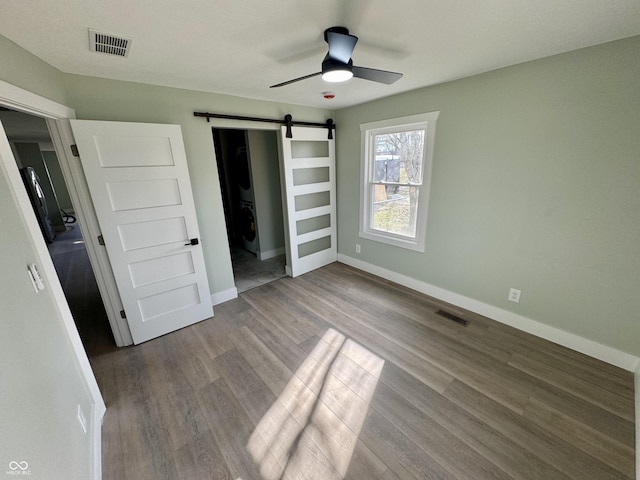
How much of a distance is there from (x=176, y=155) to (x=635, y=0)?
124 inches

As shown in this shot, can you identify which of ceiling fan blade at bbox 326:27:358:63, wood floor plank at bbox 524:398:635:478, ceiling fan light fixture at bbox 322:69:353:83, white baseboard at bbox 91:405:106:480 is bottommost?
wood floor plank at bbox 524:398:635:478

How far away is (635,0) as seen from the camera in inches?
48.7

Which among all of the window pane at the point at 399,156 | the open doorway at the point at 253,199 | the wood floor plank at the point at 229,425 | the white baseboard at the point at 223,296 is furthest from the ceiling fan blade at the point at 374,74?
the white baseboard at the point at 223,296

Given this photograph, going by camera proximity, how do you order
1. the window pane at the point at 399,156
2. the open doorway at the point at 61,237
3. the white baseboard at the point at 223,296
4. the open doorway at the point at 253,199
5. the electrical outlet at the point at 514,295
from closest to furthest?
1. the electrical outlet at the point at 514,295
2. the open doorway at the point at 61,237
3. the window pane at the point at 399,156
4. the white baseboard at the point at 223,296
5. the open doorway at the point at 253,199

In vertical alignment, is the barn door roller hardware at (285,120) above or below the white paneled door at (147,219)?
above

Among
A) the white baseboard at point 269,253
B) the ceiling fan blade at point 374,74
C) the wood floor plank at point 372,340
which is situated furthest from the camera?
the white baseboard at point 269,253

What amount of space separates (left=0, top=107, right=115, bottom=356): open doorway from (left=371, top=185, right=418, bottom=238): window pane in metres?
3.39

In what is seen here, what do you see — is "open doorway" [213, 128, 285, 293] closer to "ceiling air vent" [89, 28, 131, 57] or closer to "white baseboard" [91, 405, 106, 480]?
"white baseboard" [91, 405, 106, 480]

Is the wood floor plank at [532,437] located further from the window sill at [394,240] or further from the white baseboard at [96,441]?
the white baseboard at [96,441]

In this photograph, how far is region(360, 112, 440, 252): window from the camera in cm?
283

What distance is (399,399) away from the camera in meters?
1.79

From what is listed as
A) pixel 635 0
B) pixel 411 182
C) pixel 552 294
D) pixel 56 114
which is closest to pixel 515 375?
pixel 552 294

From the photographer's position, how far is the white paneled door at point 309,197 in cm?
335

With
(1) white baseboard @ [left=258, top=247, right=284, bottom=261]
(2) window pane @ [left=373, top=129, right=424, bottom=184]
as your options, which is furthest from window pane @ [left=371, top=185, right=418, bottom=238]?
(1) white baseboard @ [left=258, top=247, right=284, bottom=261]
